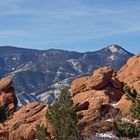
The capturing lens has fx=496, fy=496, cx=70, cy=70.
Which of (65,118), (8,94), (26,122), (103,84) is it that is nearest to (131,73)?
(103,84)

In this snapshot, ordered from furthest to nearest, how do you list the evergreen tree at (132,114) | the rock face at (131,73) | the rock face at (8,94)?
the rock face at (8,94) < the rock face at (131,73) < the evergreen tree at (132,114)

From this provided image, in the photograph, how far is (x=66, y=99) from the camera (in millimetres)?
74750

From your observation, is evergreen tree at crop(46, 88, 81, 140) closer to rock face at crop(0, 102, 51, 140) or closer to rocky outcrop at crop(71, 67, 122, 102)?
rock face at crop(0, 102, 51, 140)

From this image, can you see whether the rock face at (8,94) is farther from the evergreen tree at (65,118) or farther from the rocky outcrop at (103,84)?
the evergreen tree at (65,118)

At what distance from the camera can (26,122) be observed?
103125 mm

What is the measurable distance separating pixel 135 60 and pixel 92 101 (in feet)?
76.4

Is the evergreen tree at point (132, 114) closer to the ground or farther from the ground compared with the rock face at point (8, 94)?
farther from the ground

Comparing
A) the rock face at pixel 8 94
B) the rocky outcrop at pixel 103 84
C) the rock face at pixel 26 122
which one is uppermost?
the rocky outcrop at pixel 103 84

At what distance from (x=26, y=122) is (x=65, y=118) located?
31.3 metres

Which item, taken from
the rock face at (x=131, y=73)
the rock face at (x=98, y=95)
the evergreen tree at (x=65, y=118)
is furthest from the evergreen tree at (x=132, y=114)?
the rock face at (x=131, y=73)

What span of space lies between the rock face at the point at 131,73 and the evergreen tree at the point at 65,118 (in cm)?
3286

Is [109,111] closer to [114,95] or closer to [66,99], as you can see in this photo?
[114,95]

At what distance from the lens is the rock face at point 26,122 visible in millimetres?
96188

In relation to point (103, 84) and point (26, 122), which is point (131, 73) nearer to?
point (103, 84)
